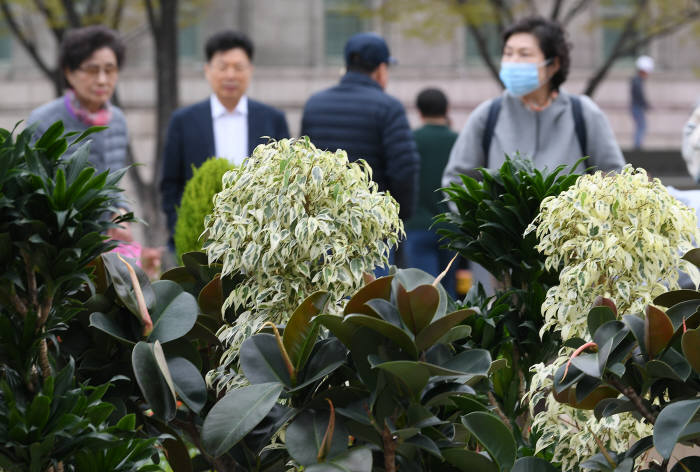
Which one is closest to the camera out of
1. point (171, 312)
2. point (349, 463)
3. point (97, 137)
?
point (349, 463)

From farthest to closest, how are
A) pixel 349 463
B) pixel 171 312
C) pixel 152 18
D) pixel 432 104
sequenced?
pixel 152 18 < pixel 432 104 < pixel 171 312 < pixel 349 463

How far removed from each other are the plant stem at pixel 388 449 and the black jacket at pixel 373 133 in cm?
414

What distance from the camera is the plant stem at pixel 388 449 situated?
2.87m

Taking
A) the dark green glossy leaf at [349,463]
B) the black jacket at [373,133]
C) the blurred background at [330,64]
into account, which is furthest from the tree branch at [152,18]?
the dark green glossy leaf at [349,463]

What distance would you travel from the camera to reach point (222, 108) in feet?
24.3

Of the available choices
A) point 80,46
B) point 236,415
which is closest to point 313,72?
point 80,46

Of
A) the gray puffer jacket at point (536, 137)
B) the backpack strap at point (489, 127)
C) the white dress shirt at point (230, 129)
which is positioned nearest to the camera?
the gray puffer jacket at point (536, 137)

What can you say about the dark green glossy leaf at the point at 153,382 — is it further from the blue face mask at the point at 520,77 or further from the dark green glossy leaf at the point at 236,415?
the blue face mask at the point at 520,77

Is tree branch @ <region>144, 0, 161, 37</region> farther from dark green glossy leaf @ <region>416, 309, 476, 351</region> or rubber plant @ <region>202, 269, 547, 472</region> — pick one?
dark green glossy leaf @ <region>416, 309, 476, 351</region>

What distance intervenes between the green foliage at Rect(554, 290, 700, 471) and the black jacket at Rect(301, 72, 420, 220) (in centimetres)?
408

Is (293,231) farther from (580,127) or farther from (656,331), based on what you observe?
(580,127)

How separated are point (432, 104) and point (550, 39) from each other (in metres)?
2.97

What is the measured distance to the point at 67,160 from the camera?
281 cm

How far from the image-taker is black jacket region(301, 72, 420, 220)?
695 centimetres
